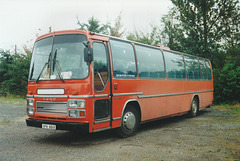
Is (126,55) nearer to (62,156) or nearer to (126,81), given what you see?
(126,81)

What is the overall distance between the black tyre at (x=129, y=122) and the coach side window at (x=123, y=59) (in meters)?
1.08

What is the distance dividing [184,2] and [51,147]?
843 inches

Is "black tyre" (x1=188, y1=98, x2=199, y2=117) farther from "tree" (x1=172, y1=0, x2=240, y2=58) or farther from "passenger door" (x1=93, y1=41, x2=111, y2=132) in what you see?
"tree" (x1=172, y1=0, x2=240, y2=58)

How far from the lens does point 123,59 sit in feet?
26.3

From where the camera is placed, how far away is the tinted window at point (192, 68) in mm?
12734

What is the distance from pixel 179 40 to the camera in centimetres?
2488

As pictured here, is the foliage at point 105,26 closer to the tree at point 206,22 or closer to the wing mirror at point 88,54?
the tree at point 206,22

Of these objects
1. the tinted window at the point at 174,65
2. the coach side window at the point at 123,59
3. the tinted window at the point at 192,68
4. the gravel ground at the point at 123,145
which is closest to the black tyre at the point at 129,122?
the gravel ground at the point at 123,145

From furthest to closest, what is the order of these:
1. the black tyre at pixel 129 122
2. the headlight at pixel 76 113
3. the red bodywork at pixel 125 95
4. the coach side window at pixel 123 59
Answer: the black tyre at pixel 129 122 < the coach side window at pixel 123 59 < the red bodywork at pixel 125 95 < the headlight at pixel 76 113

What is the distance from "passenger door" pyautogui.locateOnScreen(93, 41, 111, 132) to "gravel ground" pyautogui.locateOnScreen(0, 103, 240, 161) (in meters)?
0.63

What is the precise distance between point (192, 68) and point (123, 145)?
770 centimetres

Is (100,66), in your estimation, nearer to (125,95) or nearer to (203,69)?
(125,95)

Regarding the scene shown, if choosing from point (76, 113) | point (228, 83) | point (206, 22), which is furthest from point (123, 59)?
point (206, 22)

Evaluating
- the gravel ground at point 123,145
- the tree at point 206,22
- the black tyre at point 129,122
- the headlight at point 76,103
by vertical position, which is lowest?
the gravel ground at point 123,145
